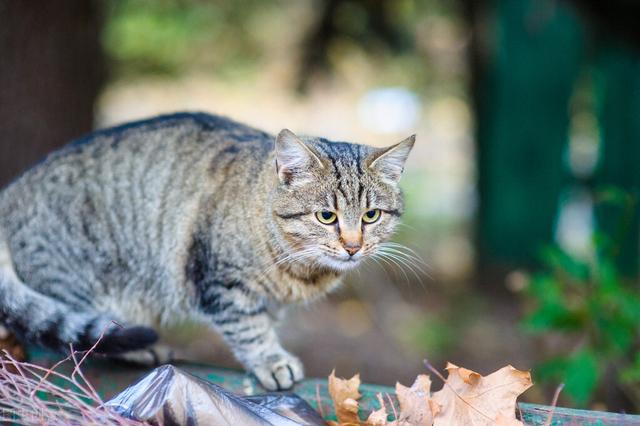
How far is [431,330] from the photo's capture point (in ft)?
19.2

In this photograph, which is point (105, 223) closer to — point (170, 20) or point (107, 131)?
point (107, 131)

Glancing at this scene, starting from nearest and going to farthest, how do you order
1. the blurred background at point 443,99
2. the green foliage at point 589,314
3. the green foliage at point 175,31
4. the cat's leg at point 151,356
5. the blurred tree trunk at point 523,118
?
the cat's leg at point 151,356, the green foliage at point 589,314, the blurred background at point 443,99, the blurred tree trunk at point 523,118, the green foliage at point 175,31

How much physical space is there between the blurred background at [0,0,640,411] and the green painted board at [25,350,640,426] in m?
1.30

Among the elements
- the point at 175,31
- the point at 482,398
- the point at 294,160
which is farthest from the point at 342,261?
the point at 175,31

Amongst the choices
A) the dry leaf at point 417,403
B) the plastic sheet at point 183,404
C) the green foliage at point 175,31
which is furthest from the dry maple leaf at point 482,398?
the green foliage at point 175,31

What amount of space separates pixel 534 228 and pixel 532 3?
202cm

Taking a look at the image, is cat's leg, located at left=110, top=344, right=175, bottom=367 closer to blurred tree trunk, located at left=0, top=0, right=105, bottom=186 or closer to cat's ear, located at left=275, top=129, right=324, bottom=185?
cat's ear, located at left=275, top=129, right=324, bottom=185

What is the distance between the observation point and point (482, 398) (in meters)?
2.07

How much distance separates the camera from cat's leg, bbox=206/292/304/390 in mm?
2652

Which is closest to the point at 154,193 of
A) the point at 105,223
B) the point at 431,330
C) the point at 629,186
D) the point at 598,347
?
the point at 105,223

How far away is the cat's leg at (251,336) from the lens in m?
2.65

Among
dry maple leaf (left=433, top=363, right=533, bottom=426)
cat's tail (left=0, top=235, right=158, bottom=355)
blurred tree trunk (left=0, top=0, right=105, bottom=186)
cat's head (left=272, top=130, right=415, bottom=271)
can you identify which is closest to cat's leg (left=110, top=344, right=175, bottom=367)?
cat's tail (left=0, top=235, right=158, bottom=355)

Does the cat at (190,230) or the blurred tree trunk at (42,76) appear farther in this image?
the blurred tree trunk at (42,76)

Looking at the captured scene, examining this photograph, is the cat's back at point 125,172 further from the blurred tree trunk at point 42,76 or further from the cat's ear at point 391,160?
the blurred tree trunk at point 42,76
